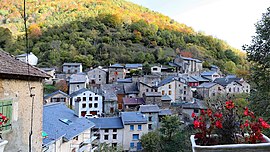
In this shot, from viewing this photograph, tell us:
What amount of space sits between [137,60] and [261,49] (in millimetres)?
44384

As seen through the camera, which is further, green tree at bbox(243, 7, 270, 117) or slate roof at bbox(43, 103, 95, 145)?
slate roof at bbox(43, 103, 95, 145)

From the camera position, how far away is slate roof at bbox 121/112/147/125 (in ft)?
75.6

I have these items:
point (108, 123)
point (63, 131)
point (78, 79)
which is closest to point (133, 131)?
point (108, 123)

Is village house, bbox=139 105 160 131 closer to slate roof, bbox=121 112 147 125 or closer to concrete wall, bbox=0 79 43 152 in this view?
slate roof, bbox=121 112 147 125

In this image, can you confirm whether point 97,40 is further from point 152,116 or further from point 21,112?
point 21,112

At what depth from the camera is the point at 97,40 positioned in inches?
2493

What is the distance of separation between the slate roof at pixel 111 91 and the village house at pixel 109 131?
831 cm

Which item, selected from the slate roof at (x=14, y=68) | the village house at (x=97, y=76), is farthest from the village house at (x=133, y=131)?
the village house at (x=97, y=76)

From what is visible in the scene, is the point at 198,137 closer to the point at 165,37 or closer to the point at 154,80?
the point at 154,80

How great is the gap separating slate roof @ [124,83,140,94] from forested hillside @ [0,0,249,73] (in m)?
15.2

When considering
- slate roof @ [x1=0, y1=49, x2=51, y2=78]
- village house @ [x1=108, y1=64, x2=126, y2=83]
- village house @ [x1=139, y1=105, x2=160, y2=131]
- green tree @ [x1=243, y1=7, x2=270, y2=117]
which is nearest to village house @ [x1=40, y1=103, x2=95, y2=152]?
slate roof @ [x1=0, y1=49, x2=51, y2=78]

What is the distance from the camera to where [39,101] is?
5.91 m

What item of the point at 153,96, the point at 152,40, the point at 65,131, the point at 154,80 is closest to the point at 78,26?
the point at 152,40

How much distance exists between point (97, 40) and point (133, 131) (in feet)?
143
